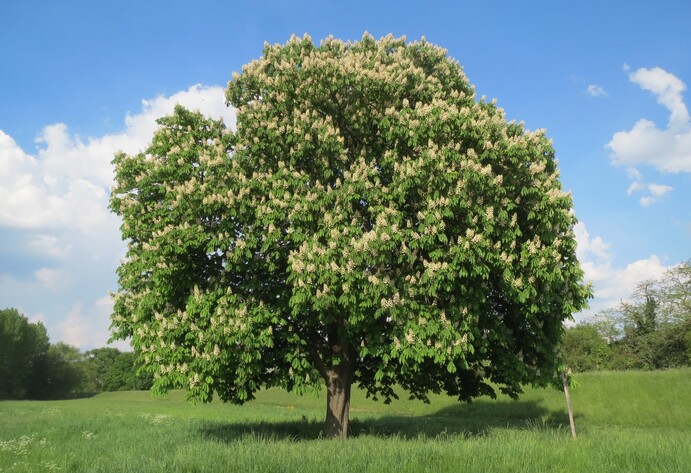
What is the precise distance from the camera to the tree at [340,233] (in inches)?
562

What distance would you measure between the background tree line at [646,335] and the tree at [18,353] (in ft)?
329

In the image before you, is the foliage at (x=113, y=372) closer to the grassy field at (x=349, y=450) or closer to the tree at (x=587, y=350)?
the tree at (x=587, y=350)

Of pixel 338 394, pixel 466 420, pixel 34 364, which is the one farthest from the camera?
pixel 34 364

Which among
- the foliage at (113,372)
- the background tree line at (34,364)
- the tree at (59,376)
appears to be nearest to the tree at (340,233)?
the background tree line at (34,364)

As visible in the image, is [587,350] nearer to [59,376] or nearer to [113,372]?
[59,376]

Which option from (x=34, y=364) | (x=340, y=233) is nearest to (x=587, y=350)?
(x=340, y=233)

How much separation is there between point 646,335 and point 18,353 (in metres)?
112

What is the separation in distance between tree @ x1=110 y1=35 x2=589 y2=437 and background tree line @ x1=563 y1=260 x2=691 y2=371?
4278 cm

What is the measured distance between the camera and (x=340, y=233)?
47.4 ft

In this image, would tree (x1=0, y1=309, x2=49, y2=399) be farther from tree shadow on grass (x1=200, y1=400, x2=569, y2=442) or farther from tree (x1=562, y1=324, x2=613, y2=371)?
tree (x1=562, y1=324, x2=613, y2=371)

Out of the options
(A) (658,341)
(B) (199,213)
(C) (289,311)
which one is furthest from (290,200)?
(A) (658,341)

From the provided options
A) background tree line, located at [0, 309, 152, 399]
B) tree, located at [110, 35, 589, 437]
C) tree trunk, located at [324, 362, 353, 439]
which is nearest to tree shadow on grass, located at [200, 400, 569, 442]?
tree trunk, located at [324, 362, 353, 439]

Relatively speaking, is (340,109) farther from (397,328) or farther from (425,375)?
(425,375)

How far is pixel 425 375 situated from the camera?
61.3ft
